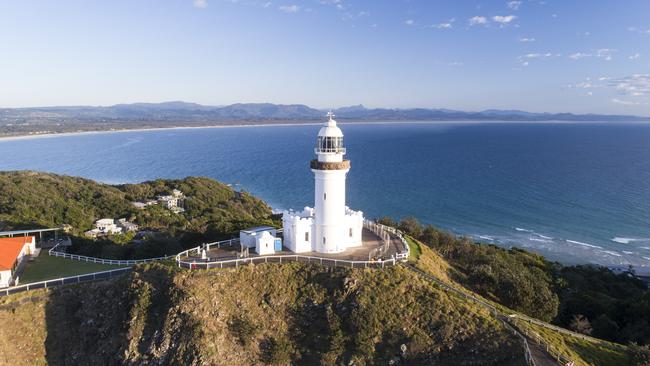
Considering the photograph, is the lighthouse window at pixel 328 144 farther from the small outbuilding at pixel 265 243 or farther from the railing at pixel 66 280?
the railing at pixel 66 280

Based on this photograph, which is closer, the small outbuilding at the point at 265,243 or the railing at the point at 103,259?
the small outbuilding at the point at 265,243

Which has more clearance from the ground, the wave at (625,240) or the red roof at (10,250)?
the red roof at (10,250)

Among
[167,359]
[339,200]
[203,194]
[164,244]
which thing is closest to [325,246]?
[339,200]

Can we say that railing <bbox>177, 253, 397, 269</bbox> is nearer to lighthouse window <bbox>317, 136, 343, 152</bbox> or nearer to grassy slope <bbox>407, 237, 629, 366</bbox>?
lighthouse window <bbox>317, 136, 343, 152</bbox>

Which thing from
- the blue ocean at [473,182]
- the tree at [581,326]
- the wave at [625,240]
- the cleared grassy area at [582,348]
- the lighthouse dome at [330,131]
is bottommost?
the wave at [625,240]

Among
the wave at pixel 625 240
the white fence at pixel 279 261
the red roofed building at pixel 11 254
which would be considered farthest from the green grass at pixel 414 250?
the wave at pixel 625 240

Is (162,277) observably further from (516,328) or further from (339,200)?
(516,328)

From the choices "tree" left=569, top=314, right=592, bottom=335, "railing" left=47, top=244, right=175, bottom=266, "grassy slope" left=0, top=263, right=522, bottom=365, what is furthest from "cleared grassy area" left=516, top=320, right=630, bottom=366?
"railing" left=47, top=244, right=175, bottom=266

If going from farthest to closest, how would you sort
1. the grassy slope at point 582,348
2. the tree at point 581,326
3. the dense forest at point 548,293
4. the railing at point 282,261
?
1. the dense forest at point 548,293
2. the tree at point 581,326
3. the railing at point 282,261
4. the grassy slope at point 582,348
